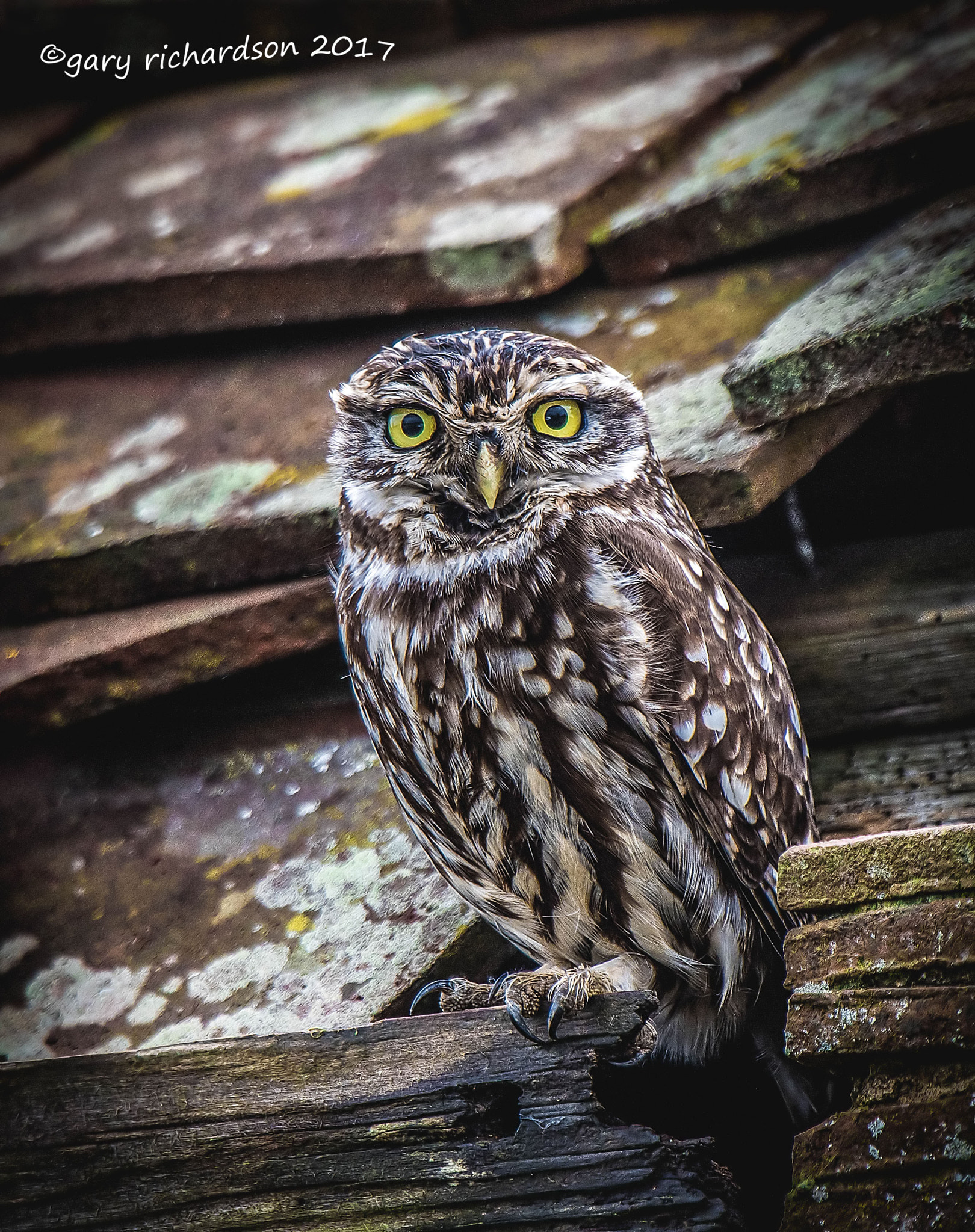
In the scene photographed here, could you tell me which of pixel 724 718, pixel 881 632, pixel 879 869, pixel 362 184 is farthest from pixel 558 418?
pixel 362 184

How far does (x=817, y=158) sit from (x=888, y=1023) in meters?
2.21

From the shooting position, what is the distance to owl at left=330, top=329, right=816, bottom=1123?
7.36ft

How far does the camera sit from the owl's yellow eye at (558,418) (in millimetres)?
2461

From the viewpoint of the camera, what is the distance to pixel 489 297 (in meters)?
2.97

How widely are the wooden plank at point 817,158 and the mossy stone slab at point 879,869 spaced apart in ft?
6.29

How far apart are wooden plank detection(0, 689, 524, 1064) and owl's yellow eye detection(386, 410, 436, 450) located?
1.96ft

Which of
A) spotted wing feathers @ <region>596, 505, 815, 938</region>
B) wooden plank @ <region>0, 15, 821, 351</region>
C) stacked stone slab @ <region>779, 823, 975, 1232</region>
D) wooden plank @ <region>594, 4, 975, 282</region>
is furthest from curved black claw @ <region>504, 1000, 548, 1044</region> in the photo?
wooden plank @ <region>594, 4, 975, 282</region>

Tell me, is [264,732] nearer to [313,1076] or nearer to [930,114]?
[313,1076]

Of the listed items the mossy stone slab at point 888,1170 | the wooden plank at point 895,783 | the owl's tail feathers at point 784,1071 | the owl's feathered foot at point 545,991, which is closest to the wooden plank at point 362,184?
the wooden plank at point 895,783

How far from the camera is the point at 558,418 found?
247 centimetres

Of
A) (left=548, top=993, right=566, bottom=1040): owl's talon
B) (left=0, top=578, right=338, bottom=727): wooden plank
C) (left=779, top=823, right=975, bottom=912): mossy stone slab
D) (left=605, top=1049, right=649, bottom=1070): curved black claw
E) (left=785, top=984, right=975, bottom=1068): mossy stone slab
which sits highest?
(left=0, top=578, right=338, bottom=727): wooden plank

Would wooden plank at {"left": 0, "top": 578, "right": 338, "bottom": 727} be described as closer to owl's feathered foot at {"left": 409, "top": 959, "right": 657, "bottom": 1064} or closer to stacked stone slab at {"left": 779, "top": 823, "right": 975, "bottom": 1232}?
owl's feathered foot at {"left": 409, "top": 959, "right": 657, "bottom": 1064}

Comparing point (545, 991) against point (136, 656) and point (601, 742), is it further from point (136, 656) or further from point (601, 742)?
point (136, 656)

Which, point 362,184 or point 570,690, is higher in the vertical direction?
point 362,184
